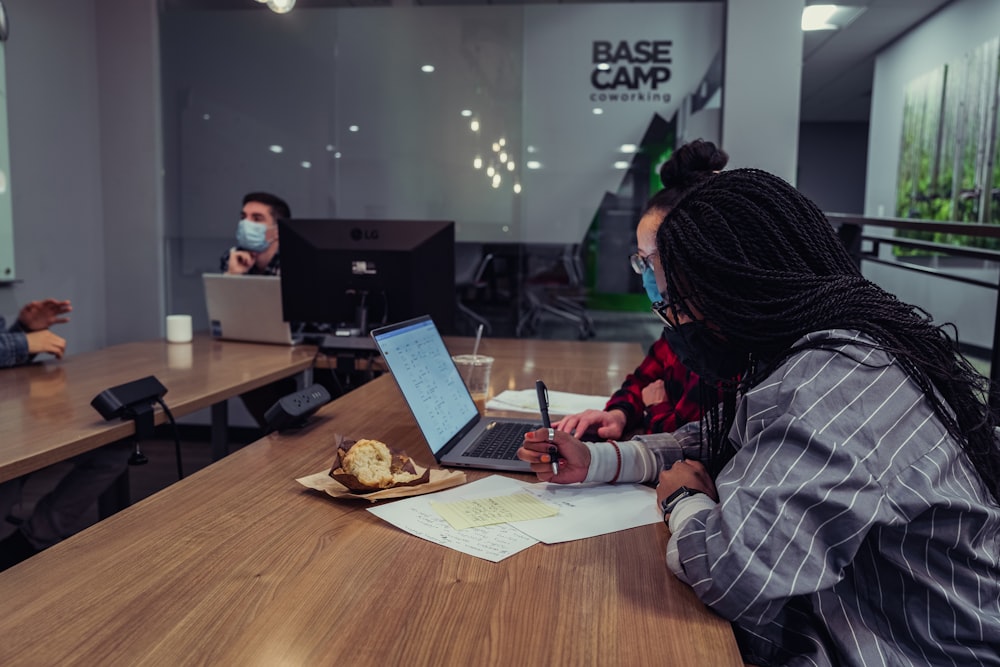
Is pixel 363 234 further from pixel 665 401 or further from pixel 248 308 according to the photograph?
pixel 665 401

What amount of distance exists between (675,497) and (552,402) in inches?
34.6

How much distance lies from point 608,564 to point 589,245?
3.07 m

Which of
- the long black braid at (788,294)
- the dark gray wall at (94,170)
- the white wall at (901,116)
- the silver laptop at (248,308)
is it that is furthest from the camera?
the white wall at (901,116)

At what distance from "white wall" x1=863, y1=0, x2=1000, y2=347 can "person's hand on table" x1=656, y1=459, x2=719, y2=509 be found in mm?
3631

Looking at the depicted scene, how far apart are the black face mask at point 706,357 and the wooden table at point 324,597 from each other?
0.23m

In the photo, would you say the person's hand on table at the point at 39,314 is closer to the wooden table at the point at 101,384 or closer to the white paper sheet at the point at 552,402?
the wooden table at the point at 101,384

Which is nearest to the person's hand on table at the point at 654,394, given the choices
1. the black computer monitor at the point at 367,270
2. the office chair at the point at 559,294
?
the black computer monitor at the point at 367,270

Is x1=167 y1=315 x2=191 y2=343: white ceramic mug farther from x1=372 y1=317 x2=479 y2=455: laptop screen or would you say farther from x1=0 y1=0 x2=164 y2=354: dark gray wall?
x1=372 y1=317 x2=479 y2=455: laptop screen

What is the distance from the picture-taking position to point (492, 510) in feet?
3.67

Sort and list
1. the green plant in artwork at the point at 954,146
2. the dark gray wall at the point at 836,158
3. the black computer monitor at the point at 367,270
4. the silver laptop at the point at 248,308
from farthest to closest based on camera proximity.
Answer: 1. the dark gray wall at the point at 836,158
2. the green plant in artwork at the point at 954,146
3. the silver laptop at the point at 248,308
4. the black computer monitor at the point at 367,270

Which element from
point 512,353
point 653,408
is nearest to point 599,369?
point 512,353

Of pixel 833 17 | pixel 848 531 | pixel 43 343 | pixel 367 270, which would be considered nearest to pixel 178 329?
pixel 43 343

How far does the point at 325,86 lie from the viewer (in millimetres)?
3965

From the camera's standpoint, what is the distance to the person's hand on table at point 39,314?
2189 millimetres
